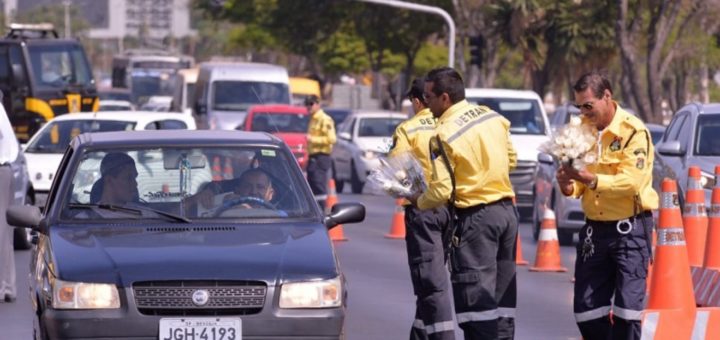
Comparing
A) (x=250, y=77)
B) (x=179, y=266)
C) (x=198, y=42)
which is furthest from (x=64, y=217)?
(x=198, y=42)

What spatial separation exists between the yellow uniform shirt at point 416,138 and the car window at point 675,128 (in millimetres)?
7777

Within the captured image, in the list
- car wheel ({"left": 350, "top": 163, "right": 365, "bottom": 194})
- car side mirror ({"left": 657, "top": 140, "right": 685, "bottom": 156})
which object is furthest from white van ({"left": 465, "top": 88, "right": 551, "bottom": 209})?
car side mirror ({"left": 657, "top": 140, "right": 685, "bottom": 156})

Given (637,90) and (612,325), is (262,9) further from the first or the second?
(612,325)

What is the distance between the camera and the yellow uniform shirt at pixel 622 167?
860 centimetres

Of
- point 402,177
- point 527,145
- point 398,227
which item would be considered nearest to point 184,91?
point 527,145

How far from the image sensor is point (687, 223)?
13.2 metres

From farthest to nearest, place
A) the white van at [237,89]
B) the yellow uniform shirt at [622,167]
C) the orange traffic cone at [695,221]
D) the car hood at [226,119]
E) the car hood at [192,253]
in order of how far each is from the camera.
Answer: the white van at [237,89] < the car hood at [226,119] < the orange traffic cone at [695,221] < the yellow uniform shirt at [622,167] < the car hood at [192,253]

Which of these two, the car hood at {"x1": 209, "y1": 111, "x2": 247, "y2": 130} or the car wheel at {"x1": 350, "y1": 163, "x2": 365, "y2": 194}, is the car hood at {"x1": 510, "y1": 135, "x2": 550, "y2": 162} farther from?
the car hood at {"x1": 209, "y1": 111, "x2": 247, "y2": 130}

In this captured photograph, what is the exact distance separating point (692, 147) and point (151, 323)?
999cm

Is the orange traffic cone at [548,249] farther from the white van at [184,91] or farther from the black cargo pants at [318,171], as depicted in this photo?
the white van at [184,91]

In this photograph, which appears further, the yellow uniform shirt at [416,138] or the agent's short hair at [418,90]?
the agent's short hair at [418,90]

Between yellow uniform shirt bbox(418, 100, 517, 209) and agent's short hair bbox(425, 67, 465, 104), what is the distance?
0.20ft

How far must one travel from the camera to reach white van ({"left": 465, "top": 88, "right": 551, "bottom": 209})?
24.2m

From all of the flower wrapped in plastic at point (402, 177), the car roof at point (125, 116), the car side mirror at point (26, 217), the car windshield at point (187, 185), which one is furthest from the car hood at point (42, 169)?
the flower wrapped in plastic at point (402, 177)
